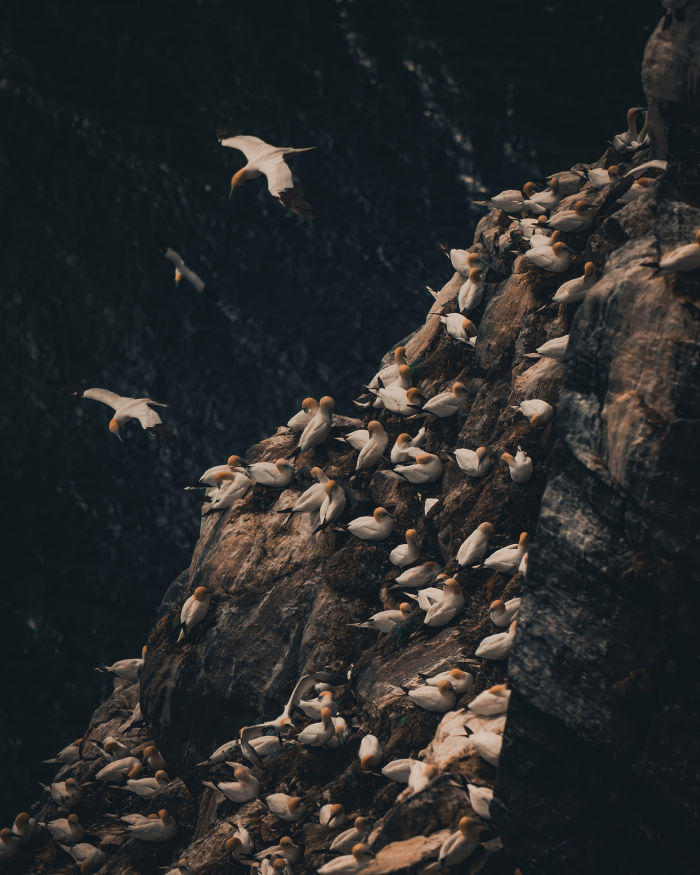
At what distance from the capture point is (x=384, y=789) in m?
12.7

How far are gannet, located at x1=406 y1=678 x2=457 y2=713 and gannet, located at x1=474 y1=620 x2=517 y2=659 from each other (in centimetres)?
55

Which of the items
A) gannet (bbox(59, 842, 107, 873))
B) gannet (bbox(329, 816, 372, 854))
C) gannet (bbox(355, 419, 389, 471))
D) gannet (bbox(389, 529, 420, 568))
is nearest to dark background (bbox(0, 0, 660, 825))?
gannet (bbox(59, 842, 107, 873))

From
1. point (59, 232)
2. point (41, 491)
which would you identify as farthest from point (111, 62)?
point (41, 491)

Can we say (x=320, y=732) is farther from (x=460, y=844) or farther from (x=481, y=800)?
(x=460, y=844)

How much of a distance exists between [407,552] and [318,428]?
3004 mm

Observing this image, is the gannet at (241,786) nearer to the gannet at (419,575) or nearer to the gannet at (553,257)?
the gannet at (419,575)

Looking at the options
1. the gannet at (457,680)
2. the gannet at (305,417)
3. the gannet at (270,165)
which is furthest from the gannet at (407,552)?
the gannet at (270,165)

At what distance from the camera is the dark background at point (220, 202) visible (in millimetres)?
30828

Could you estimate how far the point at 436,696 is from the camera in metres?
12.5

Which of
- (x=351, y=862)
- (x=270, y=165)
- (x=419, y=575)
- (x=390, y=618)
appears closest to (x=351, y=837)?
(x=351, y=862)

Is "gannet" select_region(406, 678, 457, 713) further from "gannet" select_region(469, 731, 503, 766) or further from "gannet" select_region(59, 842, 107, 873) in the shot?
"gannet" select_region(59, 842, 107, 873)

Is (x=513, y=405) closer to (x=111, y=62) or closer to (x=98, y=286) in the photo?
(x=98, y=286)

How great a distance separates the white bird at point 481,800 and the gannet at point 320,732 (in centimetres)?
262

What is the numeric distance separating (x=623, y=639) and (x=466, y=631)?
3.67 meters
